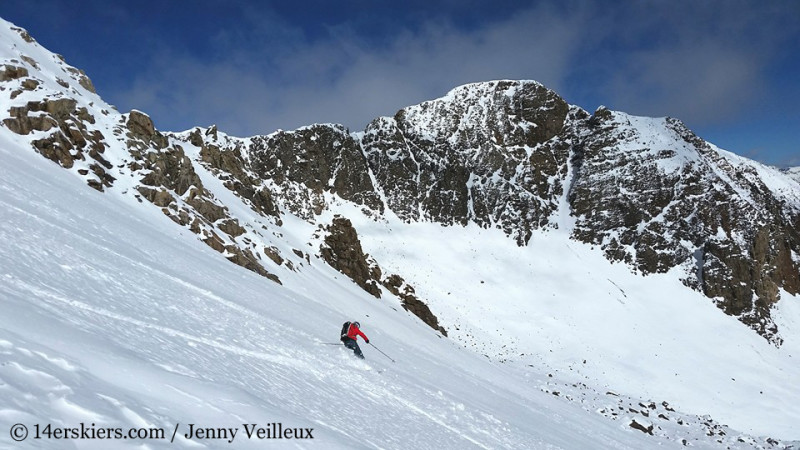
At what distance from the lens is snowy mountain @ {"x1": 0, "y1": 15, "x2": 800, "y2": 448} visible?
306 inches

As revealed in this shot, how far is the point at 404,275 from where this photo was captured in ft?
181

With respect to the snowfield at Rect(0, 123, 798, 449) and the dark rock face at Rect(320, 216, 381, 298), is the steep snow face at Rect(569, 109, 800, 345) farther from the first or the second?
the dark rock face at Rect(320, 216, 381, 298)

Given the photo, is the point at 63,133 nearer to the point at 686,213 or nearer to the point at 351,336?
the point at 351,336

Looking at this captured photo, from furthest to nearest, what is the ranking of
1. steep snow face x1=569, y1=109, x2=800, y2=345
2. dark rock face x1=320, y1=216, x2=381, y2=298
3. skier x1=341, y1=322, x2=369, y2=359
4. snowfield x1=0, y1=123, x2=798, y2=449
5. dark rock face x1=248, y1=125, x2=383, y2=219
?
dark rock face x1=248, y1=125, x2=383, y2=219 < steep snow face x1=569, y1=109, x2=800, y2=345 < dark rock face x1=320, y1=216, x2=381, y2=298 < skier x1=341, y1=322, x2=369, y2=359 < snowfield x1=0, y1=123, x2=798, y2=449

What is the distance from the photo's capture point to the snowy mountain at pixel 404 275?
7.77 meters

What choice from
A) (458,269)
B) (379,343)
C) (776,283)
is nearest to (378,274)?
(458,269)

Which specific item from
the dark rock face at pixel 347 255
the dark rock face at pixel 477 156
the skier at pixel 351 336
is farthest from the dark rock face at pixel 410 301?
the skier at pixel 351 336

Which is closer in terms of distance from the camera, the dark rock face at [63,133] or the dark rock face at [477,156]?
the dark rock face at [63,133]

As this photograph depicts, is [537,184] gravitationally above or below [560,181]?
below

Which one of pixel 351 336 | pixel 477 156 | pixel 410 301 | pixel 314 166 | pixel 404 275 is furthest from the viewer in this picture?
pixel 477 156

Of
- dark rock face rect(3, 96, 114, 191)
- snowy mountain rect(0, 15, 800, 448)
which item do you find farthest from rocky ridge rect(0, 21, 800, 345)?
dark rock face rect(3, 96, 114, 191)

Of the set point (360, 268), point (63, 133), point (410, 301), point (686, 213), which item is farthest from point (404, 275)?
point (686, 213)

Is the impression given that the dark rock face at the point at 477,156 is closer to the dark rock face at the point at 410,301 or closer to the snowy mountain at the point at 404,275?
the snowy mountain at the point at 404,275

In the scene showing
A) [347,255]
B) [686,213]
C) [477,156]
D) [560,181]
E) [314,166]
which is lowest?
[347,255]
